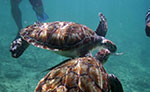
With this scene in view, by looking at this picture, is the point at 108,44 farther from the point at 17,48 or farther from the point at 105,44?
the point at 17,48

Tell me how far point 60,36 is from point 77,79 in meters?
1.74

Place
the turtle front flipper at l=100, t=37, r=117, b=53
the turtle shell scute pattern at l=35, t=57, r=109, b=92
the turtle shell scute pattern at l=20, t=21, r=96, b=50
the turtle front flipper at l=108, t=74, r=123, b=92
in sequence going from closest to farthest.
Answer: the turtle shell scute pattern at l=35, t=57, r=109, b=92 < the turtle front flipper at l=108, t=74, r=123, b=92 < the turtle shell scute pattern at l=20, t=21, r=96, b=50 < the turtle front flipper at l=100, t=37, r=117, b=53

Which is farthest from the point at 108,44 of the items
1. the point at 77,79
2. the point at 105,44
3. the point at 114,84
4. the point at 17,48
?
the point at 17,48

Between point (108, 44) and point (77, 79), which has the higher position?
point (108, 44)

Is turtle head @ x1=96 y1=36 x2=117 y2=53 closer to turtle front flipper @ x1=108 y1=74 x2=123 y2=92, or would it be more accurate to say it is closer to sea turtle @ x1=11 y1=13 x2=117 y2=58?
sea turtle @ x1=11 y1=13 x2=117 y2=58

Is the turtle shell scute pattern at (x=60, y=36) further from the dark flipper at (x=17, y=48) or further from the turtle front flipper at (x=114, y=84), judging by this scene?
the turtle front flipper at (x=114, y=84)

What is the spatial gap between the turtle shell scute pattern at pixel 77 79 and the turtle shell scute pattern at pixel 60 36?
1.10 meters

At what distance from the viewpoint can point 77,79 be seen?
2.31m

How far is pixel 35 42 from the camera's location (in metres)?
3.97

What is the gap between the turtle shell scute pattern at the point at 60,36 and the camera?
3.71m

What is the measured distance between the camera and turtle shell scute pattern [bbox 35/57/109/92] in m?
2.22

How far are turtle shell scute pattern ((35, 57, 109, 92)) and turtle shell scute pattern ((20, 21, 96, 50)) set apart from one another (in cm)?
110

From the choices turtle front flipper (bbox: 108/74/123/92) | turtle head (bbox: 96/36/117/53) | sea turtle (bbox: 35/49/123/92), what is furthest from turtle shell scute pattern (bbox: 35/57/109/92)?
turtle head (bbox: 96/36/117/53)

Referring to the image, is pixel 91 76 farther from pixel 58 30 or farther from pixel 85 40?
pixel 58 30
